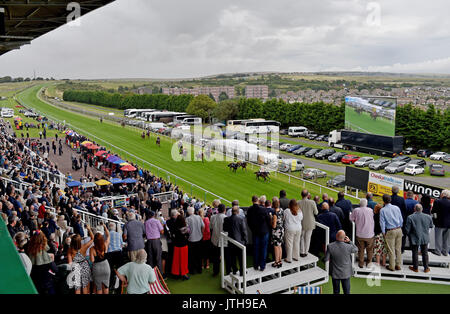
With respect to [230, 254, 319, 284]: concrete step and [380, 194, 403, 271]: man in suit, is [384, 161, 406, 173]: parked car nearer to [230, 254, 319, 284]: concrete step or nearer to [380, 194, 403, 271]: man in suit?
[380, 194, 403, 271]: man in suit

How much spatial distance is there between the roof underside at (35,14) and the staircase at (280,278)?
702 cm

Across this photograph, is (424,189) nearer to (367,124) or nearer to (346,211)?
(346,211)

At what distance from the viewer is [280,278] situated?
583 centimetres

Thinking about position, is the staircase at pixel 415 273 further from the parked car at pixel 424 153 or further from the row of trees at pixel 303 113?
the row of trees at pixel 303 113

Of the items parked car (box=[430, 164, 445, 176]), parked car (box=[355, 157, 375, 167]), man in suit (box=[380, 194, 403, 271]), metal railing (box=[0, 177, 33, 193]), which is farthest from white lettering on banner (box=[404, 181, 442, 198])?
metal railing (box=[0, 177, 33, 193])

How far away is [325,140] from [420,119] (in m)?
11.2

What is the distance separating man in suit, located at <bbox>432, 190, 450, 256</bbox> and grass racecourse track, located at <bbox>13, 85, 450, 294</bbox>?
31.0 inches

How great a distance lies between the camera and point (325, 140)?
5012cm

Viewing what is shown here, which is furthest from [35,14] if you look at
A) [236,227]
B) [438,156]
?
[438,156]

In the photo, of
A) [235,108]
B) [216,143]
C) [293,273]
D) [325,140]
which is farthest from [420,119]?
[293,273]

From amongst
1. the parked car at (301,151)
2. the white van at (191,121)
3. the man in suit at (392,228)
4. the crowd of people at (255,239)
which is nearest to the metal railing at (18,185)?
the crowd of people at (255,239)

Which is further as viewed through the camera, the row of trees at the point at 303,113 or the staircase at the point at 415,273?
the row of trees at the point at 303,113

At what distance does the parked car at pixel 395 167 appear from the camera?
32125 mm
